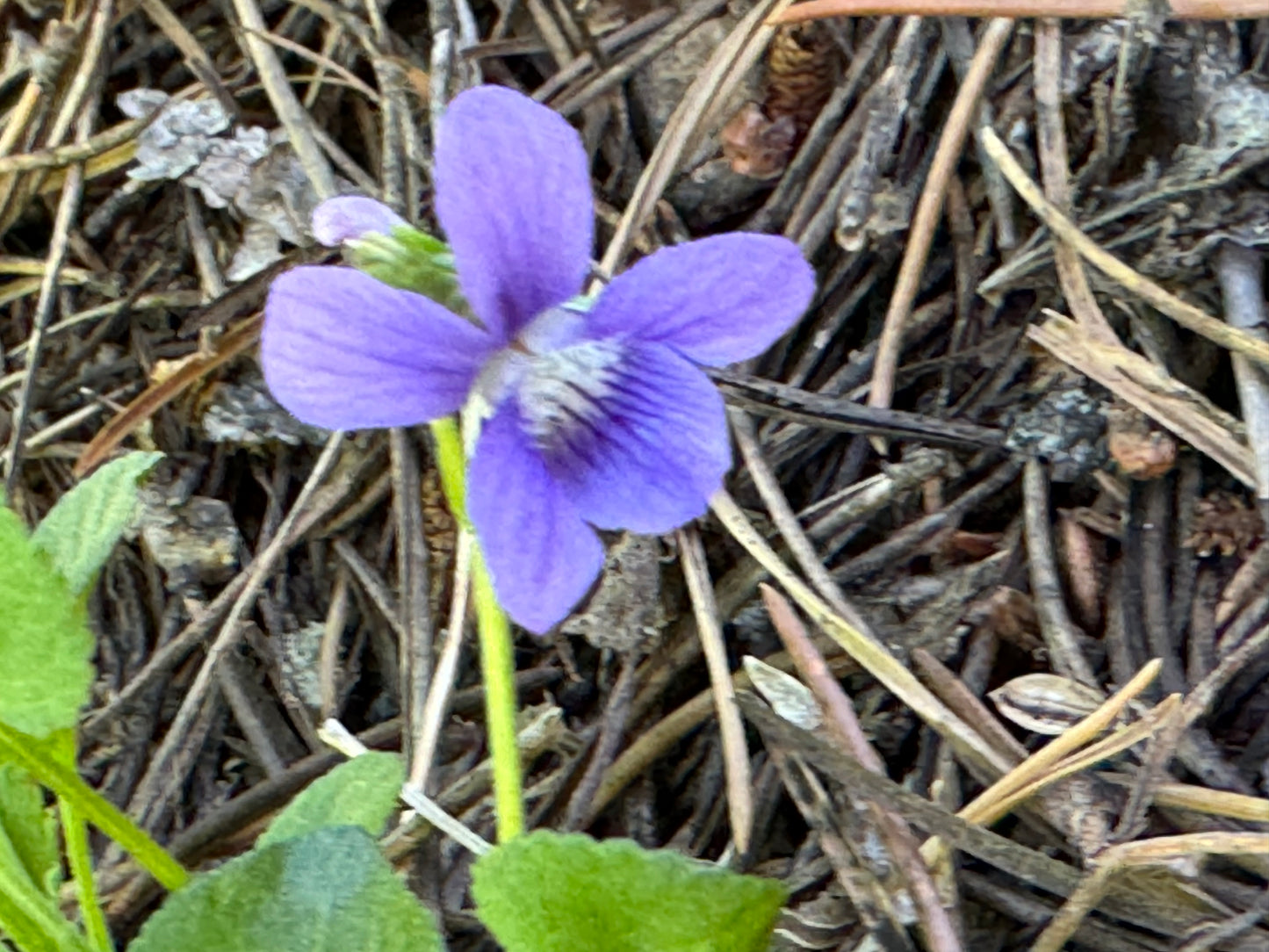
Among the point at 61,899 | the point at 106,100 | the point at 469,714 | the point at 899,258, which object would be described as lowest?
the point at 61,899

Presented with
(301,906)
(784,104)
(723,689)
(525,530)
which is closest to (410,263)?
(525,530)

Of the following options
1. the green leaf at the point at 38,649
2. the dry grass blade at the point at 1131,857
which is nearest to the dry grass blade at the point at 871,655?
the dry grass blade at the point at 1131,857

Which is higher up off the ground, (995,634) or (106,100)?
(106,100)

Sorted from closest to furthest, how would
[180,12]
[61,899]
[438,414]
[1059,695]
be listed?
[438,414] < [1059,695] < [61,899] < [180,12]

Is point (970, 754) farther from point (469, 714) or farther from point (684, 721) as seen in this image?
point (469, 714)

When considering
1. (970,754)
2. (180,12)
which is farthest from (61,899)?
(180,12)

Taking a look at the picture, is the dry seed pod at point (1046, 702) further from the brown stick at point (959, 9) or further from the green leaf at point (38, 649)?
the green leaf at point (38, 649)
